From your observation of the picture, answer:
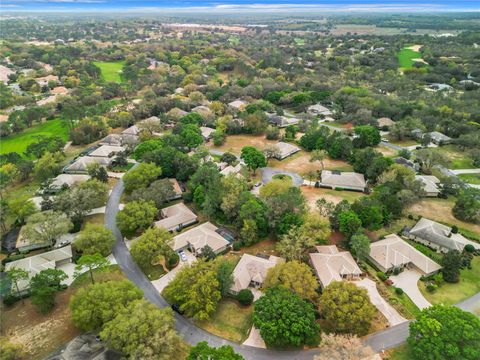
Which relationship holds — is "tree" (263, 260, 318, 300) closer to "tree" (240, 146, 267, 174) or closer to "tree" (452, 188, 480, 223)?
"tree" (240, 146, 267, 174)

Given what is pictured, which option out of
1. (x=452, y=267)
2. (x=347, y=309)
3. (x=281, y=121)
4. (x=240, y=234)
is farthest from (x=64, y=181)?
(x=452, y=267)

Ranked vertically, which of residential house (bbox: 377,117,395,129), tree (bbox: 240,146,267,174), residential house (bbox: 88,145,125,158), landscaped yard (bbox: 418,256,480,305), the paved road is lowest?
the paved road

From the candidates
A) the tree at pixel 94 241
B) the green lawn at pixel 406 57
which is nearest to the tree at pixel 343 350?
the tree at pixel 94 241

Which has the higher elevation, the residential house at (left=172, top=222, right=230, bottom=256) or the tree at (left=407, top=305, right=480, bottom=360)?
the tree at (left=407, top=305, right=480, bottom=360)

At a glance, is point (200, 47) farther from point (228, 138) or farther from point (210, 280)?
point (210, 280)

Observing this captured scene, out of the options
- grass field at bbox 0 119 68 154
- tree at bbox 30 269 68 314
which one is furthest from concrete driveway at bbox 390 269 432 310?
grass field at bbox 0 119 68 154

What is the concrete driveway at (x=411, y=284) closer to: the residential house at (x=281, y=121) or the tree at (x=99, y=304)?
the tree at (x=99, y=304)

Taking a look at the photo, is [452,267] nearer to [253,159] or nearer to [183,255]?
[183,255]
